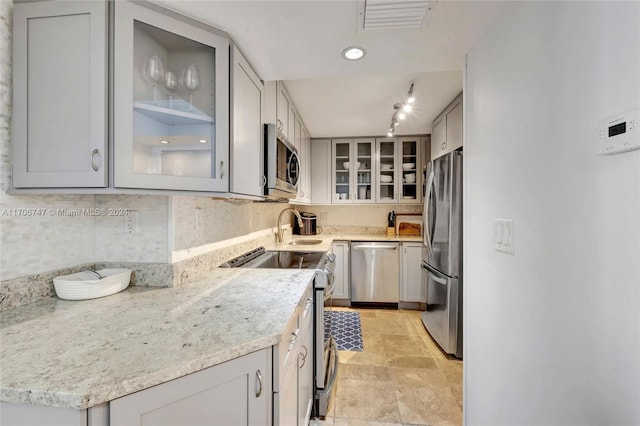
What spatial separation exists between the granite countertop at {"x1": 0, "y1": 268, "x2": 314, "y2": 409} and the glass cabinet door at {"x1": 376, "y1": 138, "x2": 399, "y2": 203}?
2780mm

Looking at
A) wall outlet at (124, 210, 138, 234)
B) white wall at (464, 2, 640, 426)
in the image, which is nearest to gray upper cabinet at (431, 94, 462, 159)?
white wall at (464, 2, 640, 426)

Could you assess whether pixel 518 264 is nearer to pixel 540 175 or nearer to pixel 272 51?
pixel 540 175

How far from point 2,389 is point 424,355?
2561 mm

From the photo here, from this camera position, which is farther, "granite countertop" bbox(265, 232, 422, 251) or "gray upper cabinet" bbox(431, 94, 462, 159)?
"granite countertop" bbox(265, 232, 422, 251)

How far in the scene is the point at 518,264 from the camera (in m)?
0.99

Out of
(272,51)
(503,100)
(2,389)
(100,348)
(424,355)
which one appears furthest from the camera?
(424,355)

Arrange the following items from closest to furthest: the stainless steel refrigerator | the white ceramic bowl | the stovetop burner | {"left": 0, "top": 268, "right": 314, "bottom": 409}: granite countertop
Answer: {"left": 0, "top": 268, "right": 314, "bottom": 409}: granite countertop, the white ceramic bowl, the stovetop burner, the stainless steel refrigerator

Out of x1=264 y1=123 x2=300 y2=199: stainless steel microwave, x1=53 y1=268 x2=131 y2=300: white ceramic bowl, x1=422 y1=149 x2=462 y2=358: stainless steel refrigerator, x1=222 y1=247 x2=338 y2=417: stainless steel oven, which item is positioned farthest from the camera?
x1=422 y1=149 x2=462 y2=358: stainless steel refrigerator

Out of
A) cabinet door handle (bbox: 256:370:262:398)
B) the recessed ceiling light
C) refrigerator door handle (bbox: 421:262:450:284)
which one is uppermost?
the recessed ceiling light

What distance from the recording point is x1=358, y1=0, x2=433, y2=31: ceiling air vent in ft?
3.34

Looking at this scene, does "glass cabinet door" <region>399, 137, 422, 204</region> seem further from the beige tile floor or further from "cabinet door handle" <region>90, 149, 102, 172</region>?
"cabinet door handle" <region>90, 149, 102, 172</region>

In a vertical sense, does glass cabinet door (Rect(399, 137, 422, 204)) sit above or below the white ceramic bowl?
above

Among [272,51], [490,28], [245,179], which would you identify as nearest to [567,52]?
[490,28]

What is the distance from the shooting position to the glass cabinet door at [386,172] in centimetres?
373
